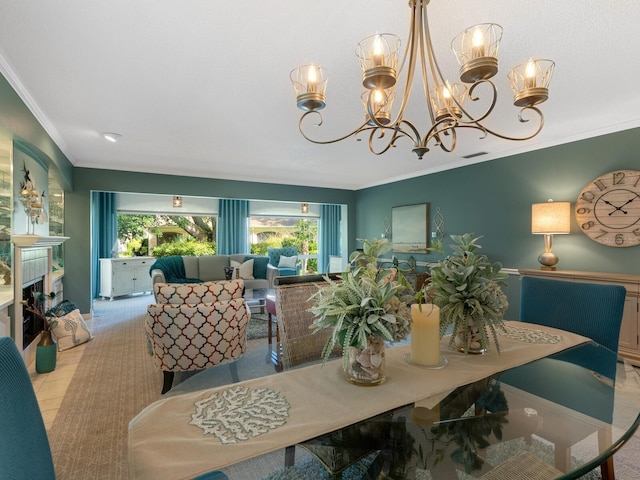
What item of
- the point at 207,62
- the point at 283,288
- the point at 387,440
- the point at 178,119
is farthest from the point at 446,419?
the point at 178,119

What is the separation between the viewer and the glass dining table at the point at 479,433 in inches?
36.9

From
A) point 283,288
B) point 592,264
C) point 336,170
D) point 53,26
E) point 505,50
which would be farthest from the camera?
point 336,170

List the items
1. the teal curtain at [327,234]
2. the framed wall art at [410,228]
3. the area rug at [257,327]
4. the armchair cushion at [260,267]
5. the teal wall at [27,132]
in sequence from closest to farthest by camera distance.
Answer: the teal wall at [27,132], the area rug at [257,327], the framed wall art at [410,228], the armchair cushion at [260,267], the teal curtain at [327,234]

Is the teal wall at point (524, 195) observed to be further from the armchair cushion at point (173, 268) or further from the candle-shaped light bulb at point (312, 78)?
the armchair cushion at point (173, 268)

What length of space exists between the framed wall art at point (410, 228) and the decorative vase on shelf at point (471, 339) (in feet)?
13.3

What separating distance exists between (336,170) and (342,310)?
4.80 metres

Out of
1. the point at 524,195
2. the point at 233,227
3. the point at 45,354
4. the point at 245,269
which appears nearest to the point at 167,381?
the point at 45,354

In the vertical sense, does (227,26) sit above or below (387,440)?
above

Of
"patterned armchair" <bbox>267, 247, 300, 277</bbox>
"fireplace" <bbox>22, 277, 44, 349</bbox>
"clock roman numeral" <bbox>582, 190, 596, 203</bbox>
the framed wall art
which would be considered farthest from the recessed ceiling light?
"clock roman numeral" <bbox>582, 190, 596, 203</bbox>

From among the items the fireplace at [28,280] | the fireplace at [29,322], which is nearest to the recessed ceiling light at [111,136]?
the fireplace at [28,280]

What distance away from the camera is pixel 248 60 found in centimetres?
214

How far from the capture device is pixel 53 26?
179 centimetres

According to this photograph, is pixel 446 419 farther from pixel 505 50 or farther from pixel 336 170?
pixel 336 170

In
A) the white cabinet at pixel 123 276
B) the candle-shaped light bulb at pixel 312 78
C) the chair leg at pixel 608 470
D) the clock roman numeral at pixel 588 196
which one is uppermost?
the candle-shaped light bulb at pixel 312 78
